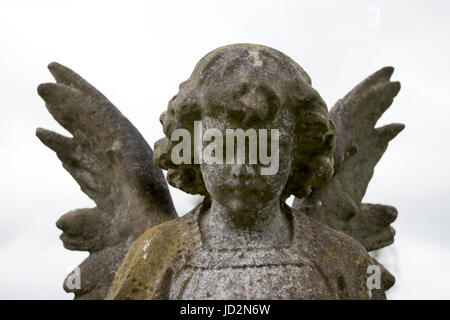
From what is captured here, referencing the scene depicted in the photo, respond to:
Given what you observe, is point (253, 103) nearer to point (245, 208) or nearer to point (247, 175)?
point (247, 175)

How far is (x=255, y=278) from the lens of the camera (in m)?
2.96

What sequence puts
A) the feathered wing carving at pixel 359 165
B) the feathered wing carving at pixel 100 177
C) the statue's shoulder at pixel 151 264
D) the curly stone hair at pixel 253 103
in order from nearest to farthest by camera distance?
the curly stone hair at pixel 253 103
the statue's shoulder at pixel 151 264
the feathered wing carving at pixel 100 177
the feathered wing carving at pixel 359 165

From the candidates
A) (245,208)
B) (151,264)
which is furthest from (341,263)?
(151,264)

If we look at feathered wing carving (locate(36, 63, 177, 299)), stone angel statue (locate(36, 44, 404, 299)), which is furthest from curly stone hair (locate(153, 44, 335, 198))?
feathered wing carving (locate(36, 63, 177, 299))

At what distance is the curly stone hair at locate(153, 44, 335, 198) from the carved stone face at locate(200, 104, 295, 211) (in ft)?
0.14

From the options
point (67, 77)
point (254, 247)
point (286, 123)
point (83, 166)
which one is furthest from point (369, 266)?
point (67, 77)

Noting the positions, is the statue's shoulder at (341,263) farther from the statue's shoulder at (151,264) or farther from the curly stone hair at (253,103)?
the statue's shoulder at (151,264)

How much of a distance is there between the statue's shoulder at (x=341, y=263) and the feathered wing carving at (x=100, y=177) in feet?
3.34

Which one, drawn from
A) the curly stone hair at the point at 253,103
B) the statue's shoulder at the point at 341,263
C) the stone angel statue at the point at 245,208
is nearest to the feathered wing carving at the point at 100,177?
the stone angel statue at the point at 245,208

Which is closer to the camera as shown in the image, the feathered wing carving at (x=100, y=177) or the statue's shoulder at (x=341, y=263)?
the statue's shoulder at (x=341, y=263)

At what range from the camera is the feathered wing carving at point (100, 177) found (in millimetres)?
3855
